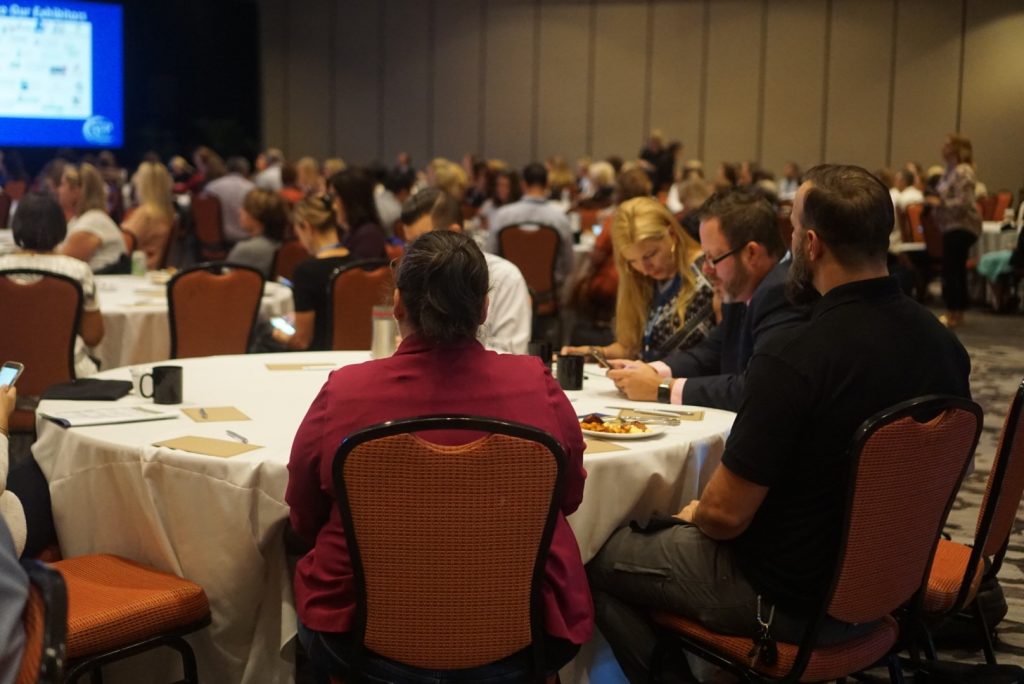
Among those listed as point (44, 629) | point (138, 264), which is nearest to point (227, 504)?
point (44, 629)

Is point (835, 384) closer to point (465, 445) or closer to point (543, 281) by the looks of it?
point (465, 445)

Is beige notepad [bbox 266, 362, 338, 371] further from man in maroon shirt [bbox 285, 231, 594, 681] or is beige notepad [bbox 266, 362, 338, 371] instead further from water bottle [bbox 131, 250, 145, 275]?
water bottle [bbox 131, 250, 145, 275]

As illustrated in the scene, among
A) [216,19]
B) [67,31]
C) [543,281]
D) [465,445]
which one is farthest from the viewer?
[216,19]

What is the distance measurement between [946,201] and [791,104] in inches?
259

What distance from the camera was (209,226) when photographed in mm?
11758

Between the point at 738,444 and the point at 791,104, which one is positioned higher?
the point at 791,104

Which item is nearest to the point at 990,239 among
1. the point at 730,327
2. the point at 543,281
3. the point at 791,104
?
the point at 543,281

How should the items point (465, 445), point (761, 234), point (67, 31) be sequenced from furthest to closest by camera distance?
1. point (67, 31)
2. point (761, 234)
3. point (465, 445)

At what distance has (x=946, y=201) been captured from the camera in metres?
10.7

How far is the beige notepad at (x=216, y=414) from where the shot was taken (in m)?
3.00

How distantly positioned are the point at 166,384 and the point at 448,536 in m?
1.32

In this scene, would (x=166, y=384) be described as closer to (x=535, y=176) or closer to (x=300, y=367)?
(x=300, y=367)

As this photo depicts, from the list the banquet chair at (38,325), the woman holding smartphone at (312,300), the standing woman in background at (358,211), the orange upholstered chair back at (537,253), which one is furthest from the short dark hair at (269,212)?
the banquet chair at (38,325)

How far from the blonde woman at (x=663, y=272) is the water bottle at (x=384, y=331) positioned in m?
0.70
